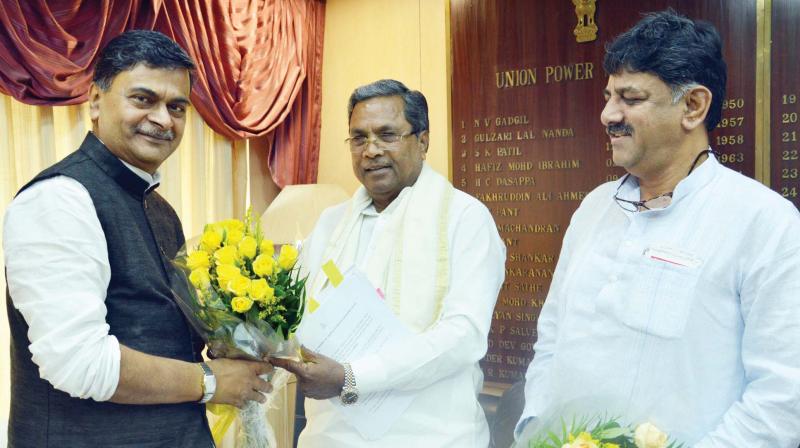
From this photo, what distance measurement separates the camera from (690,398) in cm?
133

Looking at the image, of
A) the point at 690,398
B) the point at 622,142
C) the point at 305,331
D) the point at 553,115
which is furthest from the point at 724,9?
the point at 305,331

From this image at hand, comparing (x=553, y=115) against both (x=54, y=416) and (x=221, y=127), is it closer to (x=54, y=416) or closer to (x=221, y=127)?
(x=221, y=127)

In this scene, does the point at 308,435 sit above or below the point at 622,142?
below

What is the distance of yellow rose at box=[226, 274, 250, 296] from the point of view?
49.7 inches

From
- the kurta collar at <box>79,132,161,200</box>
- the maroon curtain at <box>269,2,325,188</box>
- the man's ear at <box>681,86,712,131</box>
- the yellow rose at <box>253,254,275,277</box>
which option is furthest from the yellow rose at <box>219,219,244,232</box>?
the maroon curtain at <box>269,2,325,188</box>

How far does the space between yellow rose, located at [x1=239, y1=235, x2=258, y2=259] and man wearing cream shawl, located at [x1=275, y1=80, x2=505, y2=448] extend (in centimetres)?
31

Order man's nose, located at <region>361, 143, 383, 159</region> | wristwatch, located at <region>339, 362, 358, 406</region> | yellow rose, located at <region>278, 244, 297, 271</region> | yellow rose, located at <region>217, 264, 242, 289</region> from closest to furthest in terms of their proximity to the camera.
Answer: yellow rose, located at <region>217, 264, 242, 289</region> < yellow rose, located at <region>278, 244, 297, 271</region> < wristwatch, located at <region>339, 362, 358, 406</region> < man's nose, located at <region>361, 143, 383, 159</region>

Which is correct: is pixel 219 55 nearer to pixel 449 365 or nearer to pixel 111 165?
pixel 111 165

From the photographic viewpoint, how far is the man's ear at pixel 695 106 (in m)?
1.40

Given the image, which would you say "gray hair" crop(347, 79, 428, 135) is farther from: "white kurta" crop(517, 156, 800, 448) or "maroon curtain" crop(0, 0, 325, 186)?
"maroon curtain" crop(0, 0, 325, 186)

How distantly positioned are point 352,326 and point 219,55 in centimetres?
203

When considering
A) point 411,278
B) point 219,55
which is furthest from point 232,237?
point 219,55

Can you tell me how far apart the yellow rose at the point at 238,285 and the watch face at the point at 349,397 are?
1.55 feet

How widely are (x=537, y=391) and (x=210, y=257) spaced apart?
848 mm
